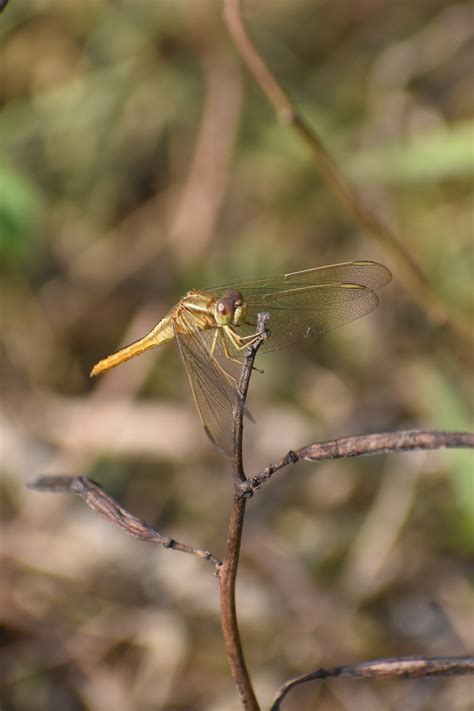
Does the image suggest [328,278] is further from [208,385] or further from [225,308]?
[208,385]

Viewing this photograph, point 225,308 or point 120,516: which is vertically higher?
point 225,308

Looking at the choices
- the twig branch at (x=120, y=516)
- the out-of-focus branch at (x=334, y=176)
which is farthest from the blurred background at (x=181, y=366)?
the twig branch at (x=120, y=516)

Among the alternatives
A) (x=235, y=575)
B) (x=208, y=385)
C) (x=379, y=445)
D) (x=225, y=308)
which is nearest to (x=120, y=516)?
(x=235, y=575)

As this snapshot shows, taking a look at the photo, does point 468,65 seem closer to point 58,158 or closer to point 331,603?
point 58,158

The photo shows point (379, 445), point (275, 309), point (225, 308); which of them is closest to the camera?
point (379, 445)

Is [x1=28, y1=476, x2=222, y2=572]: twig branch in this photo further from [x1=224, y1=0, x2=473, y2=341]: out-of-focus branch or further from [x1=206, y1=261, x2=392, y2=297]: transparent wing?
[x1=224, y1=0, x2=473, y2=341]: out-of-focus branch
